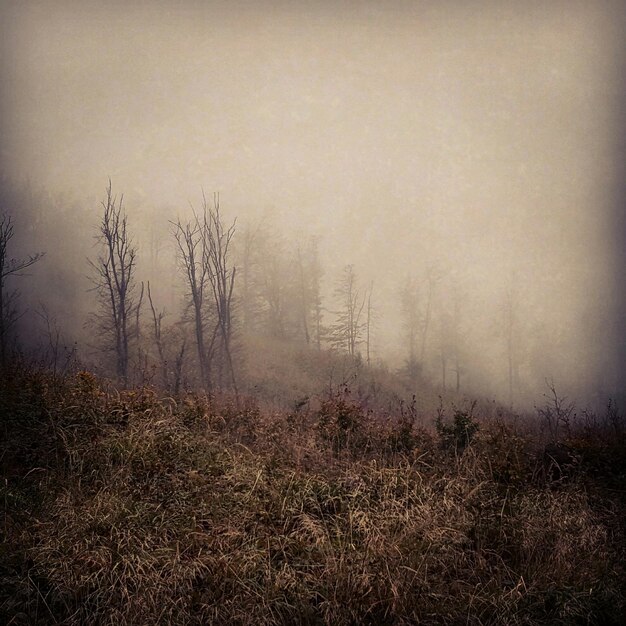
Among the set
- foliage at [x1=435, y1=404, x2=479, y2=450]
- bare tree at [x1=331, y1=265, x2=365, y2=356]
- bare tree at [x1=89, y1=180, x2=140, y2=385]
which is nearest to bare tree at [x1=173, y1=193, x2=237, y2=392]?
bare tree at [x1=89, y1=180, x2=140, y2=385]

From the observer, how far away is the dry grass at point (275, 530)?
3.36 m

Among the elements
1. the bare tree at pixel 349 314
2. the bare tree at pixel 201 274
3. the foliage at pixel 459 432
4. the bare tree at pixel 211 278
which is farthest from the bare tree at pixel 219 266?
the foliage at pixel 459 432

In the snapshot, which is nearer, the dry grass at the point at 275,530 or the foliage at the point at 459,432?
the dry grass at the point at 275,530

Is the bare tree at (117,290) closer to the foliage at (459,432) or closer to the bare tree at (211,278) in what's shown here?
the bare tree at (211,278)

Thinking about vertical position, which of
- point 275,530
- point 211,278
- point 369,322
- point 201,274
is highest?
point 201,274

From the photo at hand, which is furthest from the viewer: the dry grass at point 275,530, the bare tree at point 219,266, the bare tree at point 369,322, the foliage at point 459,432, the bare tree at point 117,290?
the bare tree at point 369,322

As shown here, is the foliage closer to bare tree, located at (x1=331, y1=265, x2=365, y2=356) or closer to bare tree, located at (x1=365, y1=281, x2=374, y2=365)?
bare tree, located at (x1=331, y1=265, x2=365, y2=356)

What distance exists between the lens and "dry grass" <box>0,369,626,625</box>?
3.36 m

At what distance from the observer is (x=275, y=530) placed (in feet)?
14.0

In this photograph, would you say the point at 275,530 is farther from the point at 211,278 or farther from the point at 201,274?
the point at 201,274

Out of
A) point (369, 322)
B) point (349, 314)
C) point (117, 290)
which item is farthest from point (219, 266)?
point (369, 322)

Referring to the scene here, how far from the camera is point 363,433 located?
7.82 m

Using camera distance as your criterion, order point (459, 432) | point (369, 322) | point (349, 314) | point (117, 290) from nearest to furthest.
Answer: point (459, 432) < point (117, 290) < point (349, 314) < point (369, 322)

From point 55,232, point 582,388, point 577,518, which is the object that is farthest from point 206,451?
point 55,232
